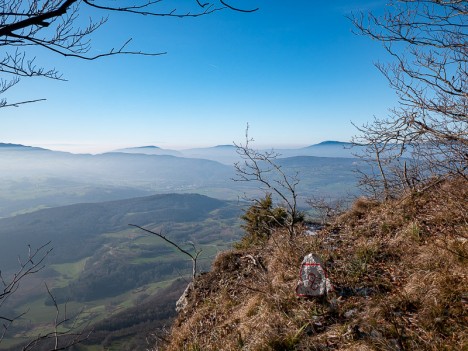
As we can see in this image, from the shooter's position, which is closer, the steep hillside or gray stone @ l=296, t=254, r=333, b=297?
the steep hillside

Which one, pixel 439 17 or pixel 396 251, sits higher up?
pixel 439 17

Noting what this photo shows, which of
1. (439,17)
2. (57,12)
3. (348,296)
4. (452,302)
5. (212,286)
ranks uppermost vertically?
(439,17)

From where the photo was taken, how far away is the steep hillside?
3.44 meters

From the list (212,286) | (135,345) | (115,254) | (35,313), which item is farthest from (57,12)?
(115,254)

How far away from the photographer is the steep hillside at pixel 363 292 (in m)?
3.44

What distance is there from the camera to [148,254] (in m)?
121

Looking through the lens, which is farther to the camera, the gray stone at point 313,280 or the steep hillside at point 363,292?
the gray stone at point 313,280

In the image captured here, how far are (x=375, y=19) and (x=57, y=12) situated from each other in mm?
5732

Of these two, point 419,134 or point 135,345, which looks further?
point 135,345

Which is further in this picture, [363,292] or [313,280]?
[313,280]

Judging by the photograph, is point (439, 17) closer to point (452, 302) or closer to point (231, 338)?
point (452, 302)

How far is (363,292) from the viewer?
172 inches

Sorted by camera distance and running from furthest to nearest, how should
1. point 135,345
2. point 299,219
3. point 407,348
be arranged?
point 135,345, point 299,219, point 407,348

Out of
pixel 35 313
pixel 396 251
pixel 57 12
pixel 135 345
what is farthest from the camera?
pixel 35 313
